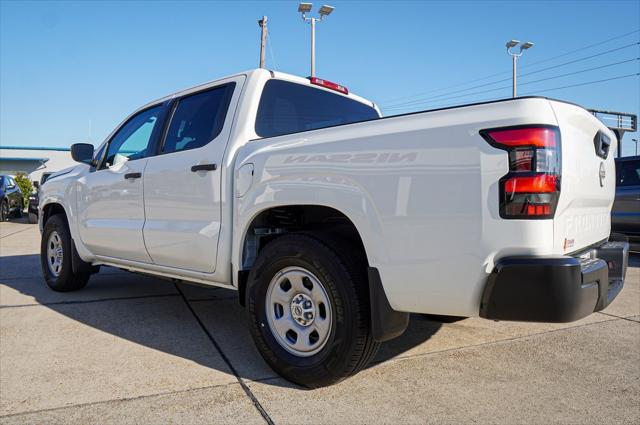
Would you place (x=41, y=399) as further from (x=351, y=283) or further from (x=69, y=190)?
(x=69, y=190)

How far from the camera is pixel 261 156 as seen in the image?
3.02 m

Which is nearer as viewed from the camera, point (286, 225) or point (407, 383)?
point (407, 383)

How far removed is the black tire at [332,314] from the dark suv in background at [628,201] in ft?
23.1

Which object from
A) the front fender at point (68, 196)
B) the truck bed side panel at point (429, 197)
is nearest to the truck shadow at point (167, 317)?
the front fender at point (68, 196)

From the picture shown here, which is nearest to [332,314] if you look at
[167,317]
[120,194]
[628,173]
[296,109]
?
[296,109]

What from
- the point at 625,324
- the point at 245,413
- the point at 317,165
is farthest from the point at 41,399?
the point at 625,324

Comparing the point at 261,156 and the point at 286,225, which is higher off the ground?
the point at 261,156

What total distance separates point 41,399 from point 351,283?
1.75 metres

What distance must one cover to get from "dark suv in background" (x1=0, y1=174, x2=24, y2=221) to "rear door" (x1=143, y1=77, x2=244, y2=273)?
15.1 m

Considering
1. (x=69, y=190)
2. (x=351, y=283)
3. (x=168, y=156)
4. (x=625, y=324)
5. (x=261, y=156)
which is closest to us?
(x=351, y=283)

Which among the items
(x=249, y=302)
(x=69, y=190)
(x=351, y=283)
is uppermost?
A: (x=69, y=190)

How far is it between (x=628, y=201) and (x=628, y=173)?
521 millimetres

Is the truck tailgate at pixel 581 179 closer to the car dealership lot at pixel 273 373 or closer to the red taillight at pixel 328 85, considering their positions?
the car dealership lot at pixel 273 373

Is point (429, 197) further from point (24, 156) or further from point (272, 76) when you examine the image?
point (24, 156)
